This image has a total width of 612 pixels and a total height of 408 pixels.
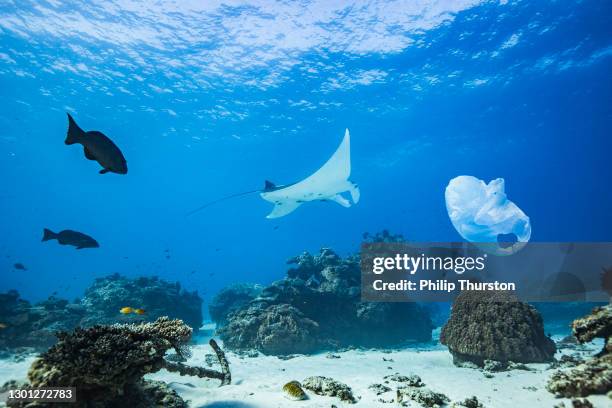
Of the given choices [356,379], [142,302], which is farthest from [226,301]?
[356,379]

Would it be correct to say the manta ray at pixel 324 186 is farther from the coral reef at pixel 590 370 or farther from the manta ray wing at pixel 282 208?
the coral reef at pixel 590 370

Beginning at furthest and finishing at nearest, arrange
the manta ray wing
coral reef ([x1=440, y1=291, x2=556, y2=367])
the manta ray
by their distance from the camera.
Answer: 1. the manta ray wing
2. the manta ray
3. coral reef ([x1=440, y1=291, x2=556, y2=367])

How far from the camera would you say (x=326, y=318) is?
1152 centimetres

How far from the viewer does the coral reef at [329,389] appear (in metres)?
4.91

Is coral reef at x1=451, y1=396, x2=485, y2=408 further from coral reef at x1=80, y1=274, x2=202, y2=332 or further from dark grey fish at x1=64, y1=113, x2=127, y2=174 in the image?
coral reef at x1=80, y1=274, x2=202, y2=332

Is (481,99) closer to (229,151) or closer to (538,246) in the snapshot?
(538,246)

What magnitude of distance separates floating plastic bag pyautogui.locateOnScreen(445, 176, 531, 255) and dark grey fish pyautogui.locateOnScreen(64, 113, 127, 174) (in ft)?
37.3

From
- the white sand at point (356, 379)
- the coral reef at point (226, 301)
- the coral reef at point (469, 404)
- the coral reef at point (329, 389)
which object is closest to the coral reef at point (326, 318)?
the white sand at point (356, 379)

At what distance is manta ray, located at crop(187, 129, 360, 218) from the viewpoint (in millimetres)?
13625

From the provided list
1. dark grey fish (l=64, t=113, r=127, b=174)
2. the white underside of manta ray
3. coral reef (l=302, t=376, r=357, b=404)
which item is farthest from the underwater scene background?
the white underside of manta ray

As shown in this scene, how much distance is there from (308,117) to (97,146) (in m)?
30.3

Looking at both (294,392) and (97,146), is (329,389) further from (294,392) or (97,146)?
(97,146)

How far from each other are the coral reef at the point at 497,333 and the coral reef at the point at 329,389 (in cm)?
405

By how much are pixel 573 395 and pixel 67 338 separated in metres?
6.54
